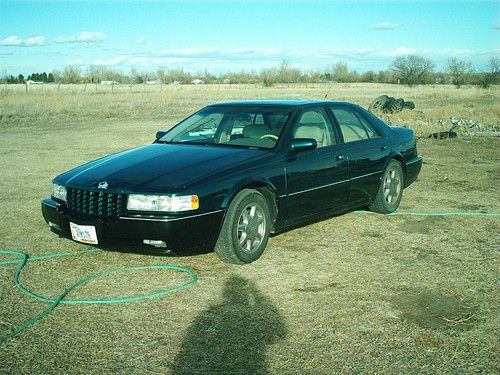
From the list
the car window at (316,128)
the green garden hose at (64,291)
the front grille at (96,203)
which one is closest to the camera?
the green garden hose at (64,291)

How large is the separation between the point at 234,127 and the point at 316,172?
1.03 meters

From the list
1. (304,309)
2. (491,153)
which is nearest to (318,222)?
(304,309)

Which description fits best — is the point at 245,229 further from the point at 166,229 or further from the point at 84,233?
the point at 84,233

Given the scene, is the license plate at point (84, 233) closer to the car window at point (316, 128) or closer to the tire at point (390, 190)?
the car window at point (316, 128)

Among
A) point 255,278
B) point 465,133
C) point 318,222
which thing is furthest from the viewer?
point 465,133

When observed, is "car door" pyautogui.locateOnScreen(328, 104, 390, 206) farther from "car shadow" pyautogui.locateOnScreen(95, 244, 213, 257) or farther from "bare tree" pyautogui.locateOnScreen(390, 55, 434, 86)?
"bare tree" pyautogui.locateOnScreen(390, 55, 434, 86)

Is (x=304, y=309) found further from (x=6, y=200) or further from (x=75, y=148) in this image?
(x=75, y=148)

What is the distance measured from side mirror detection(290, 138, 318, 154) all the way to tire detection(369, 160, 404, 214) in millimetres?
1661

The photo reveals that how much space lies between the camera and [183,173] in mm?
4723

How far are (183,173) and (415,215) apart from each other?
3.54 metres

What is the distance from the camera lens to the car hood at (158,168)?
4594mm

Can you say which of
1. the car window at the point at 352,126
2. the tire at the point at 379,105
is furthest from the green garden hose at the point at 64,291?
the tire at the point at 379,105

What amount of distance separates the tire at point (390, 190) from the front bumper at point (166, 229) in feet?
9.26

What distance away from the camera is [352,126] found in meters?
6.48
